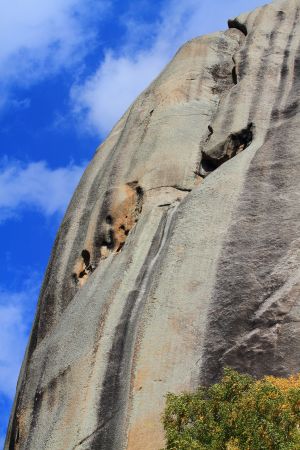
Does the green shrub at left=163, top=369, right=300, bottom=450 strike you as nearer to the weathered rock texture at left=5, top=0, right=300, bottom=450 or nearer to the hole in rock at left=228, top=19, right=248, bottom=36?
the weathered rock texture at left=5, top=0, right=300, bottom=450

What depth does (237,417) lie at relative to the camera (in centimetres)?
1334

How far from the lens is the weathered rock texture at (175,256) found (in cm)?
1650

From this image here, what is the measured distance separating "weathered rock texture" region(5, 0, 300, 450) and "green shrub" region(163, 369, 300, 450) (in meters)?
1.89

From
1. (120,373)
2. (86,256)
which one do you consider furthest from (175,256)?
(86,256)

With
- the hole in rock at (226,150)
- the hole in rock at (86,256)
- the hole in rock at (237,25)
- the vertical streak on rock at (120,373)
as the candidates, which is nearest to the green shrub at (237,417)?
the vertical streak on rock at (120,373)

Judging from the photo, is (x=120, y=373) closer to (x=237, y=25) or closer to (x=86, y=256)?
(x=86, y=256)

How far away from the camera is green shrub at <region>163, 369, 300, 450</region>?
511 inches

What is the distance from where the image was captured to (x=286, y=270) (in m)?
17.0

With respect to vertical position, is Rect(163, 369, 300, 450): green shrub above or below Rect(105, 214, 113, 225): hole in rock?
below

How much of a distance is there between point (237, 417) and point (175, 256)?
16.3 ft

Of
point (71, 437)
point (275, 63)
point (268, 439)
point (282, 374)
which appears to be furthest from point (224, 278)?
point (275, 63)

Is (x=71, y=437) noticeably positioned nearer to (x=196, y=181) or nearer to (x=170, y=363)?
(x=170, y=363)

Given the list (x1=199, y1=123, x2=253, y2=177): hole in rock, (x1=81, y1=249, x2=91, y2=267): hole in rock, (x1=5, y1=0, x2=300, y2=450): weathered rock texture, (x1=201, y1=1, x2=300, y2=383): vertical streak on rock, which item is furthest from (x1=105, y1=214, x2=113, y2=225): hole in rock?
(x1=201, y1=1, x2=300, y2=383): vertical streak on rock

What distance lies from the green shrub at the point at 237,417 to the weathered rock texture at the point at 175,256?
189 cm
